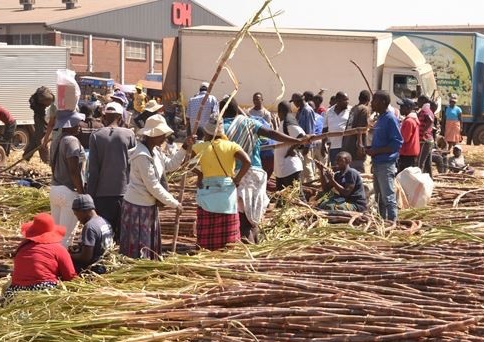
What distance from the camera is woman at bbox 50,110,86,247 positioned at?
26.4 feet

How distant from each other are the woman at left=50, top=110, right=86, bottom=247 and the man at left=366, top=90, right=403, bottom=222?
10.5 feet

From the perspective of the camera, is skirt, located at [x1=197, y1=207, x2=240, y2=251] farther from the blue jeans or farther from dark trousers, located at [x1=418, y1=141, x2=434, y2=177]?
dark trousers, located at [x1=418, y1=141, x2=434, y2=177]

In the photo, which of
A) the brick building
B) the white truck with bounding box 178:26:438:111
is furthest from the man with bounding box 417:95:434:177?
the brick building

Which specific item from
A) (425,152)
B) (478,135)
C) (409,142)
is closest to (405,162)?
(409,142)

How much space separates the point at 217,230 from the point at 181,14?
45.4 m

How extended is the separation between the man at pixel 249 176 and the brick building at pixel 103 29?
35.6m

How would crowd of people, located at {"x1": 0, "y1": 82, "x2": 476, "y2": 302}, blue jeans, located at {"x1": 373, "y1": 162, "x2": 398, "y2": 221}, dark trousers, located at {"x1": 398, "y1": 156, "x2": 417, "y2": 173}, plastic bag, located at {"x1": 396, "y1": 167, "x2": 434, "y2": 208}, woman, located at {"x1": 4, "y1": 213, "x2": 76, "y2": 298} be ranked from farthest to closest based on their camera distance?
dark trousers, located at {"x1": 398, "y1": 156, "x2": 417, "y2": 173} < plastic bag, located at {"x1": 396, "y1": 167, "x2": 434, "y2": 208} < blue jeans, located at {"x1": 373, "y1": 162, "x2": 398, "y2": 221} < crowd of people, located at {"x1": 0, "y1": 82, "x2": 476, "y2": 302} < woman, located at {"x1": 4, "y1": 213, "x2": 76, "y2": 298}

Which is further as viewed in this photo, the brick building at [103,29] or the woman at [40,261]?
the brick building at [103,29]

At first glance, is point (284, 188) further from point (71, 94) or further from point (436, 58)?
point (436, 58)

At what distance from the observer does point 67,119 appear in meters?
8.30

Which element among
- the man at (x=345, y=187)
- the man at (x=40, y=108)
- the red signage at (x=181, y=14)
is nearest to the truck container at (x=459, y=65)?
the man at (x=40, y=108)

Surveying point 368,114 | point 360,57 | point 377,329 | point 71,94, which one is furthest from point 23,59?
point 377,329

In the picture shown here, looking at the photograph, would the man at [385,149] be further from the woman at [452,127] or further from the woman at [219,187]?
the woman at [452,127]

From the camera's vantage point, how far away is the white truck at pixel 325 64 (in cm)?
2195
